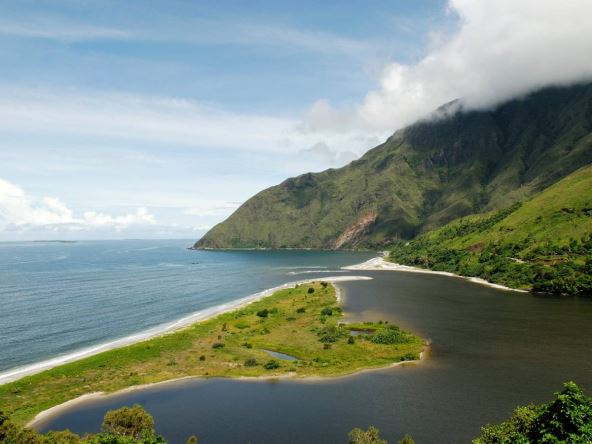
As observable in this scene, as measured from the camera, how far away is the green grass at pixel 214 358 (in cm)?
7731

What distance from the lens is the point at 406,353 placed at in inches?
3708

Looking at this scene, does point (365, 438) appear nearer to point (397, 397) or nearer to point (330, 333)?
point (397, 397)

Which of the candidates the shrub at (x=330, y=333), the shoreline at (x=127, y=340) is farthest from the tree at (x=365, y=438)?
the shoreline at (x=127, y=340)

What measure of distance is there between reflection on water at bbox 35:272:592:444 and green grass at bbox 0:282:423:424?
541cm

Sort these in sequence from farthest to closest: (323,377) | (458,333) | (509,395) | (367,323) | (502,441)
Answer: (367,323) → (458,333) → (323,377) → (509,395) → (502,441)

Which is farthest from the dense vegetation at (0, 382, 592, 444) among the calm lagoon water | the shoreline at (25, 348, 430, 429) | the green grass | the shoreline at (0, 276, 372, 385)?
the shoreline at (0, 276, 372, 385)

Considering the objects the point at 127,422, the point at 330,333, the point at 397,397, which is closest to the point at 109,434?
the point at 127,422

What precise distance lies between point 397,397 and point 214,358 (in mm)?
43025

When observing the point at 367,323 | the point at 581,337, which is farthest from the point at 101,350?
the point at 581,337

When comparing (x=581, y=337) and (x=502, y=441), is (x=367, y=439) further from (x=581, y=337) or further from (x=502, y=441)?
(x=581, y=337)

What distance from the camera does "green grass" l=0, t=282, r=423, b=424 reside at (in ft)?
254

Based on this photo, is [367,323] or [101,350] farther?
[367,323]

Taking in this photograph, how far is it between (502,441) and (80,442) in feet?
151

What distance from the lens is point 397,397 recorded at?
71.1 m
